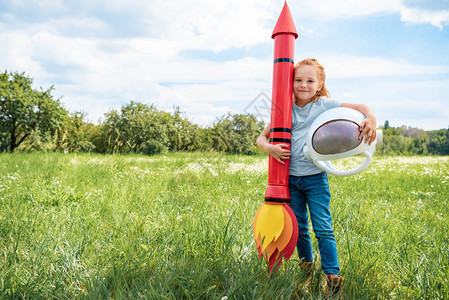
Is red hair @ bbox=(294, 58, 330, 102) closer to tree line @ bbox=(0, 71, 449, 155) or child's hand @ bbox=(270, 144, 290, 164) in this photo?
child's hand @ bbox=(270, 144, 290, 164)

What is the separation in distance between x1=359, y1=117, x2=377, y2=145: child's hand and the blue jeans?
0.48 metres

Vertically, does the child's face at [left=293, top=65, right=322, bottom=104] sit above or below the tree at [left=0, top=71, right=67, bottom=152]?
below

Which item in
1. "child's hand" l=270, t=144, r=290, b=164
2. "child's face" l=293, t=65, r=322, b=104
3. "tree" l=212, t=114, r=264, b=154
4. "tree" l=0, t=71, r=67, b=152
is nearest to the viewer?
"child's hand" l=270, t=144, r=290, b=164

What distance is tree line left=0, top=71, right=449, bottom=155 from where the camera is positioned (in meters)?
10.6

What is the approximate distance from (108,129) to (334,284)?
19.4 meters

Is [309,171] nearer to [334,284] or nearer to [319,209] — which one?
[319,209]

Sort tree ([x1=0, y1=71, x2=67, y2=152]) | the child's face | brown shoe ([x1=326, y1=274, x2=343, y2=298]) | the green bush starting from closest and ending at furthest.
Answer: brown shoe ([x1=326, y1=274, x2=343, y2=298]) < the child's face < the green bush < tree ([x1=0, y1=71, x2=67, y2=152])

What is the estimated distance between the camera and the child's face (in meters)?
2.62

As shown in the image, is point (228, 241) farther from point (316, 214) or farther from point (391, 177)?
point (391, 177)

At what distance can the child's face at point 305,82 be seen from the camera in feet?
8.61

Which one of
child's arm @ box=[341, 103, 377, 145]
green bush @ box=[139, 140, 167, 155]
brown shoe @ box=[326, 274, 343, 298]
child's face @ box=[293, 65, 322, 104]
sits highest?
child's face @ box=[293, 65, 322, 104]

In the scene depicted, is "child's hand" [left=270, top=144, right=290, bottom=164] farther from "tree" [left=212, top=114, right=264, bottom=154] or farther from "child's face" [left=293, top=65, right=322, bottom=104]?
"tree" [left=212, top=114, right=264, bottom=154]

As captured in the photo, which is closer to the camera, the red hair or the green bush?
the red hair

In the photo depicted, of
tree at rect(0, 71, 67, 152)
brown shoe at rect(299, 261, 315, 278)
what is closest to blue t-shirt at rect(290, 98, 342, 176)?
brown shoe at rect(299, 261, 315, 278)
